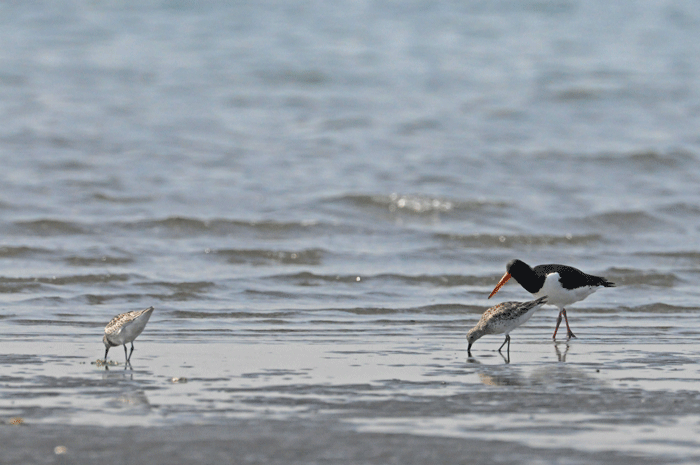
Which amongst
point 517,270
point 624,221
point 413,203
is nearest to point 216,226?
point 413,203

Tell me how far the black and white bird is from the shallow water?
40 centimetres

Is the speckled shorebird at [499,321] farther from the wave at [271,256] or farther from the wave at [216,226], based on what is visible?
the wave at [216,226]

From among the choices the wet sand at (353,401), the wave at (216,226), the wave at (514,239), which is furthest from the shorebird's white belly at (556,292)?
the wave at (216,226)

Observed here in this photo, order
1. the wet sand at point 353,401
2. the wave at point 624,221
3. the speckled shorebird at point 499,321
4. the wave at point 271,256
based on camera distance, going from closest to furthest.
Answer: the wet sand at point 353,401, the speckled shorebird at point 499,321, the wave at point 271,256, the wave at point 624,221

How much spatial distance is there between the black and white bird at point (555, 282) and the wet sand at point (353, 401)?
2.54 feet

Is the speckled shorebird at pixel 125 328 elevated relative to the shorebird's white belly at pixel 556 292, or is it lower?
elevated

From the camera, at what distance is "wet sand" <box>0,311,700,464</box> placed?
5016mm

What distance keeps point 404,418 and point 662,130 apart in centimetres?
1947

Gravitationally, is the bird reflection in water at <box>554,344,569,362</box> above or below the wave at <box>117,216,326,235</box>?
below

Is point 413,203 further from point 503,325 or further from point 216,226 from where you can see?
point 503,325

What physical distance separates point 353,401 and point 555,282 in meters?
4.11

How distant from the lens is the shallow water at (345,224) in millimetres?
5766

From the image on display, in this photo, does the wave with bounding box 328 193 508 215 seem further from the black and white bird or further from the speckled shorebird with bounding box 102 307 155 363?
the speckled shorebird with bounding box 102 307 155 363

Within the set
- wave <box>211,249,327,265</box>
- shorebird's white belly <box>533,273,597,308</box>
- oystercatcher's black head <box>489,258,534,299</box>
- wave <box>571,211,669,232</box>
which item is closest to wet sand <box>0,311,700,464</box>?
shorebird's white belly <box>533,273,597,308</box>
